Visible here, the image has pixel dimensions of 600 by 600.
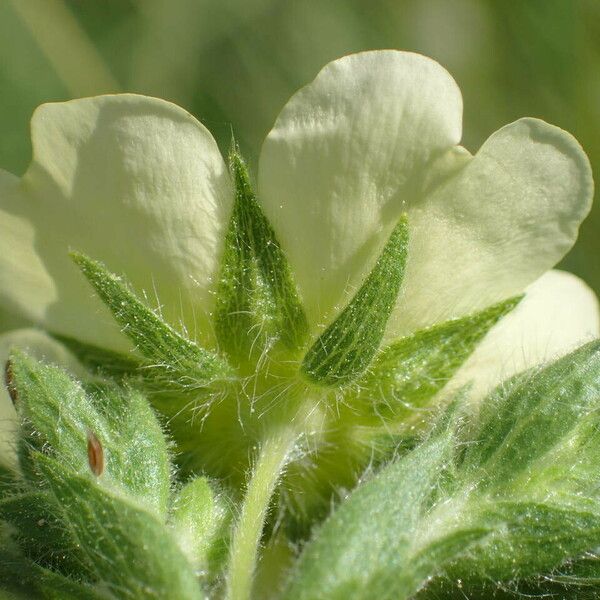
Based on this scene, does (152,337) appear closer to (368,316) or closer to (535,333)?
(368,316)

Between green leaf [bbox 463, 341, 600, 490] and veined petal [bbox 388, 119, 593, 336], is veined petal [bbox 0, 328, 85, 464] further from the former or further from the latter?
green leaf [bbox 463, 341, 600, 490]

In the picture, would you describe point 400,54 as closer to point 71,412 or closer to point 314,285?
point 314,285

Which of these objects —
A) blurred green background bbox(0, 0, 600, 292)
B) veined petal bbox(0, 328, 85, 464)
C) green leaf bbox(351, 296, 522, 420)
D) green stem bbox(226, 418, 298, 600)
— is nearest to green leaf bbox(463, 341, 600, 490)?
green leaf bbox(351, 296, 522, 420)

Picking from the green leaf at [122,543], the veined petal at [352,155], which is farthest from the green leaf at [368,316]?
the green leaf at [122,543]

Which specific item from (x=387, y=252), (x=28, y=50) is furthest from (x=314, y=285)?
(x=28, y=50)

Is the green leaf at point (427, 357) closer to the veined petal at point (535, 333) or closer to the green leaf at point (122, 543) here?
the veined petal at point (535, 333)

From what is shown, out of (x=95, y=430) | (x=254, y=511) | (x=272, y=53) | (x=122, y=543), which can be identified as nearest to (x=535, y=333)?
(x=254, y=511)
